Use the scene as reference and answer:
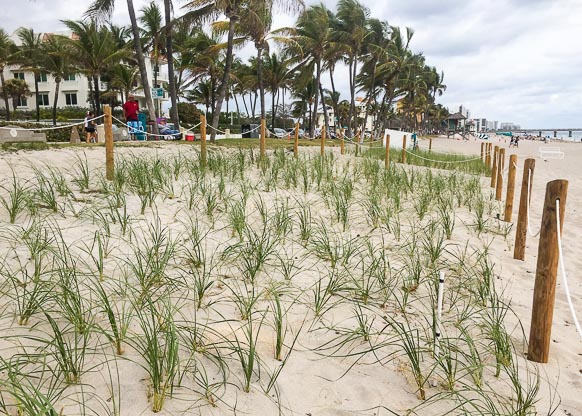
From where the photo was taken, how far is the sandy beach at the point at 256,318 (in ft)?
6.58

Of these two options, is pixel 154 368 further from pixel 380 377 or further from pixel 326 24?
pixel 326 24

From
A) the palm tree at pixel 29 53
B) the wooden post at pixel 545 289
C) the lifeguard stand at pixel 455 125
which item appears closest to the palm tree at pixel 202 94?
the palm tree at pixel 29 53

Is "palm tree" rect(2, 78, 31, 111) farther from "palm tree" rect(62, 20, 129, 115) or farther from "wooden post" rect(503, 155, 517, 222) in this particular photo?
"wooden post" rect(503, 155, 517, 222)

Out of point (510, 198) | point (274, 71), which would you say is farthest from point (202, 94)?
point (510, 198)

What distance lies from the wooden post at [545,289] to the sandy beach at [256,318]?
103 millimetres

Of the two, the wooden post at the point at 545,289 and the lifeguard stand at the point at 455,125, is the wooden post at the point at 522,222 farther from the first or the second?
the lifeguard stand at the point at 455,125

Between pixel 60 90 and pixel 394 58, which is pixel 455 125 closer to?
pixel 394 58

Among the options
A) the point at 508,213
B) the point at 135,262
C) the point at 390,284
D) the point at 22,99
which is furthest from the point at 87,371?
the point at 22,99

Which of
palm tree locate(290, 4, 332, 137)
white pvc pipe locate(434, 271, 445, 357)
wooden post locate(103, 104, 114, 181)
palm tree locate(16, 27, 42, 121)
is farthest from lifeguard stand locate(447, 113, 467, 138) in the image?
white pvc pipe locate(434, 271, 445, 357)

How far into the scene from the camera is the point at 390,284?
3.32 m

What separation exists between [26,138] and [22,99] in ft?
114

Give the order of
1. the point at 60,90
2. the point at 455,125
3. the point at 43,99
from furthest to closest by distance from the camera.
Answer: the point at 455,125, the point at 43,99, the point at 60,90

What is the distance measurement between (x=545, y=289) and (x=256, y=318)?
1.76 meters

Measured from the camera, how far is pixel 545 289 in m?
2.47
